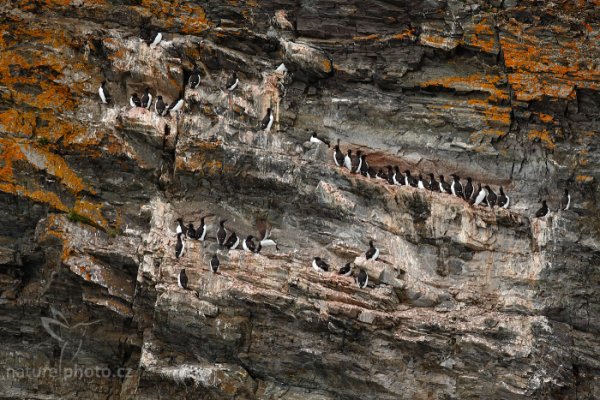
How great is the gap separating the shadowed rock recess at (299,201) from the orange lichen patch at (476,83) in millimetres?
71

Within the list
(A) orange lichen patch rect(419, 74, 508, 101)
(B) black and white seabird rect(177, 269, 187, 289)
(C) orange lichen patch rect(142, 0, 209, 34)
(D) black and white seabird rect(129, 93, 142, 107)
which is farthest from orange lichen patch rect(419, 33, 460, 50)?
(B) black and white seabird rect(177, 269, 187, 289)

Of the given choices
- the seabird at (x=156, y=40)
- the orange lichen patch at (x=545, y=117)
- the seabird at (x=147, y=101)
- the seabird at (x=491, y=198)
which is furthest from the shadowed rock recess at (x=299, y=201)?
the seabird at (x=491, y=198)

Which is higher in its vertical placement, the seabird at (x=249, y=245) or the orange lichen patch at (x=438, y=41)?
the orange lichen patch at (x=438, y=41)

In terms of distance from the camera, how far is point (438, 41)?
24.5 metres

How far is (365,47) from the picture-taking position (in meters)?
25.0

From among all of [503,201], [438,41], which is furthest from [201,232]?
[438,41]

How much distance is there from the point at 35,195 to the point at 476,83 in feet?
34.1

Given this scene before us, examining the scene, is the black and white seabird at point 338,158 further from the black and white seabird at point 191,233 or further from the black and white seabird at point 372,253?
the black and white seabird at point 191,233

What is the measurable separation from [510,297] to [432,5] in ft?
24.5

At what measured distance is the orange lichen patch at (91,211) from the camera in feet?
76.9

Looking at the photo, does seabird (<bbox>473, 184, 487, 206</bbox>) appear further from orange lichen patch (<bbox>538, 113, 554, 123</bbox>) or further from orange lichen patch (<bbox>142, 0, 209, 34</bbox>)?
orange lichen patch (<bbox>142, 0, 209, 34</bbox>)

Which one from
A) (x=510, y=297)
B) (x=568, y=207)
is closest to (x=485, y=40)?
(x=568, y=207)

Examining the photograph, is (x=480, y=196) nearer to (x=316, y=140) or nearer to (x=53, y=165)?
(x=316, y=140)

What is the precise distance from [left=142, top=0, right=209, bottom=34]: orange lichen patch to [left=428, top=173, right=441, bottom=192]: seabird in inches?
261
